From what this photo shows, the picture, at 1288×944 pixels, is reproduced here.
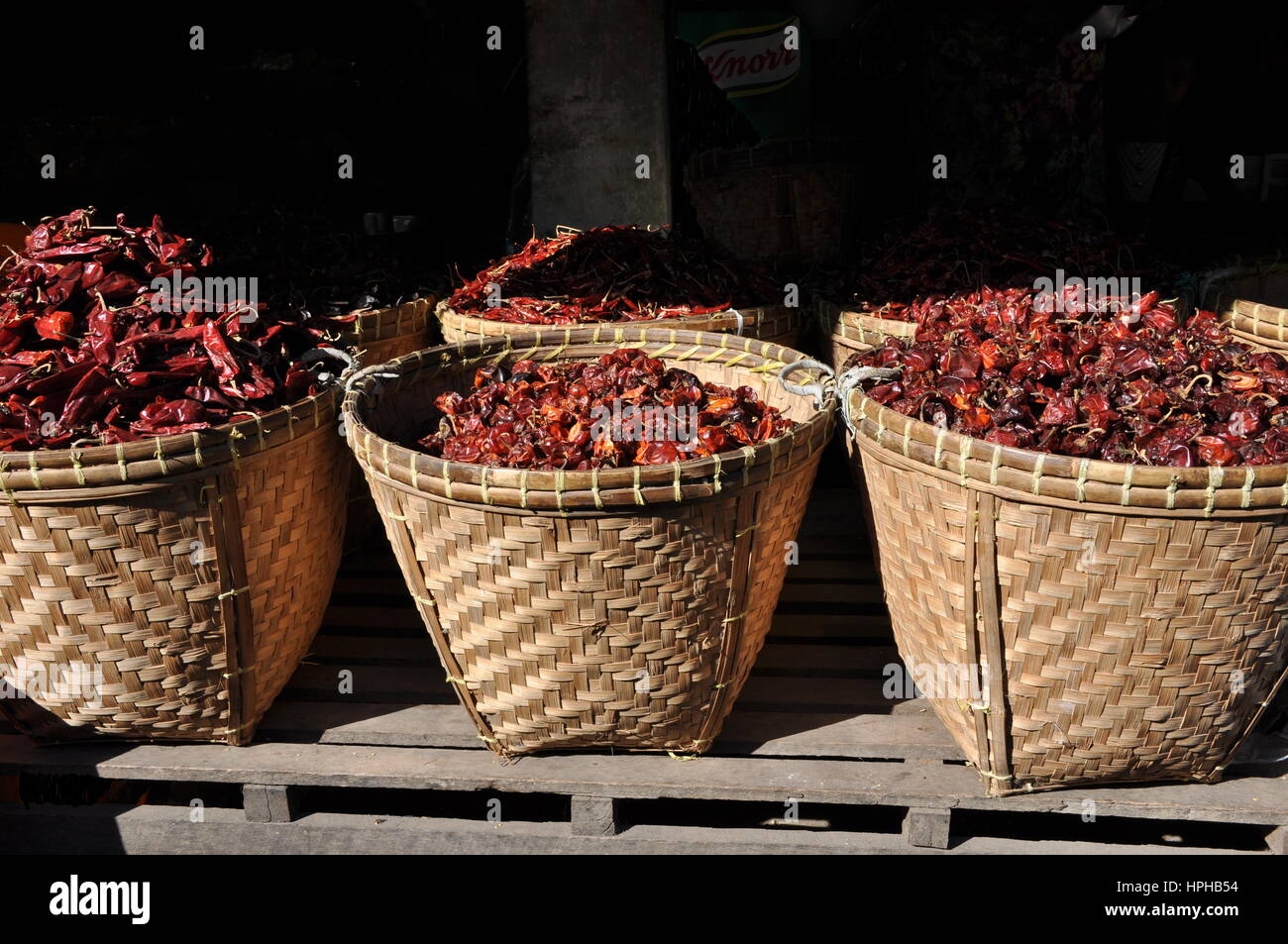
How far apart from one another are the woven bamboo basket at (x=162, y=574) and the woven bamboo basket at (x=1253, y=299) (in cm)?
309

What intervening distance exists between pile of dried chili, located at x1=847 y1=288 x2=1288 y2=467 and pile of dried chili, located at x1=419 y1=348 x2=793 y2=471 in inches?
16.7

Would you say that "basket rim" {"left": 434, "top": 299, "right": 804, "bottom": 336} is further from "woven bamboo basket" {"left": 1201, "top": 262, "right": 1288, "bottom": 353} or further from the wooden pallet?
"woven bamboo basket" {"left": 1201, "top": 262, "right": 1288, "bottom": 353}

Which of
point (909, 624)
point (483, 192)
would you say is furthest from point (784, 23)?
point (909, 624)

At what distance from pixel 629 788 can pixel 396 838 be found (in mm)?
653

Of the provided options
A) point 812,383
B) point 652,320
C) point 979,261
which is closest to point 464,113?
point 652,320

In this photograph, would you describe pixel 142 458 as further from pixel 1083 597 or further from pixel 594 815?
pixel 1083 597

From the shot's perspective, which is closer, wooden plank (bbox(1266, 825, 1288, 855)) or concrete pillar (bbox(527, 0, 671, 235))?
wooden plank (bbox(1266, 825, 1288, 855))

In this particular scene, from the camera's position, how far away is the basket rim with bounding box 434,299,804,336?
3785 millimetres

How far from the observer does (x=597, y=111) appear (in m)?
4.75

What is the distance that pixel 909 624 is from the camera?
2.93 metres

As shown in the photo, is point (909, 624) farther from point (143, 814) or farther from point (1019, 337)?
point (143, 814)

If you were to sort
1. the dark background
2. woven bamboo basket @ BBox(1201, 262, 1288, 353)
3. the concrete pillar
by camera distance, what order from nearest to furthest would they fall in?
woven bamboo basket @ BBox(1201, 262, 1288, 353) → the concrete pillar → the dark background

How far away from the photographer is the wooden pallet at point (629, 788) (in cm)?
279

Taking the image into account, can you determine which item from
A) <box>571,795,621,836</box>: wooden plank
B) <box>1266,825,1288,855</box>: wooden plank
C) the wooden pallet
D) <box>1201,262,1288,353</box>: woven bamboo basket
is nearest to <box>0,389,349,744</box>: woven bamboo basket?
the wooden pallet
